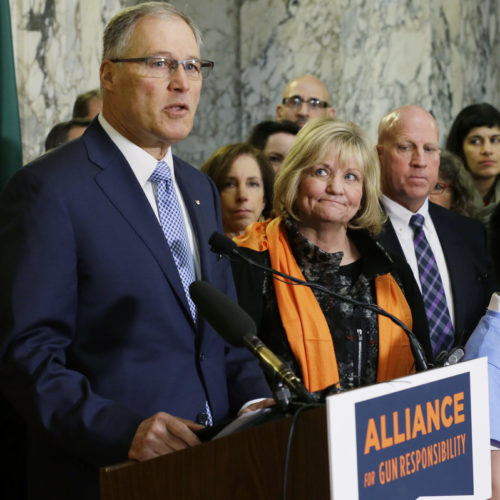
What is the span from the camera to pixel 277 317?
286 cm

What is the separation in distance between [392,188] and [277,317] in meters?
1.09

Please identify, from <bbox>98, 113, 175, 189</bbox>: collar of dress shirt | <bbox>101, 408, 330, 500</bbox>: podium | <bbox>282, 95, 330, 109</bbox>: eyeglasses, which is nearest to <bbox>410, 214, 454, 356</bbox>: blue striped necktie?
<bbox>98, 113, 175, 189</bbox>: collar of dress shirt

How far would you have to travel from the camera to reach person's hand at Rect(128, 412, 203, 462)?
1510mm

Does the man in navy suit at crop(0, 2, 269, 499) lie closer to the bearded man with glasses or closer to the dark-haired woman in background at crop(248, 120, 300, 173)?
the dark-haired woman in background at crop(248, 120, 300, 173)

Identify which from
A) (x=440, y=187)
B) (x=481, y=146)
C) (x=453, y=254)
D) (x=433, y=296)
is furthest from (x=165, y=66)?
(x=481, y=146)

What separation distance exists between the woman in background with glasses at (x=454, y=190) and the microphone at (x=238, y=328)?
2959 millimetres

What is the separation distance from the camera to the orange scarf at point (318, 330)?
2760 mm

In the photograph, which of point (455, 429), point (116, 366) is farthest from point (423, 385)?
point (116, 366)

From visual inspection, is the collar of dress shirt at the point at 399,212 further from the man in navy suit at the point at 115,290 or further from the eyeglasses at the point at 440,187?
the man in navy suit at the point at 115,290

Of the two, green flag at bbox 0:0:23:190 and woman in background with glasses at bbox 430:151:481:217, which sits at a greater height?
green flag at bbox 0:0:23:190

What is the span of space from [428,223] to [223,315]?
7.34ft

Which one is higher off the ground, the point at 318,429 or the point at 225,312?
the point at 225,312

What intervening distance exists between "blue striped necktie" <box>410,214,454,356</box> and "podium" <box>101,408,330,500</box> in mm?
1907

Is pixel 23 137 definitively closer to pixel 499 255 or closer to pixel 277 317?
pixel 277 317
